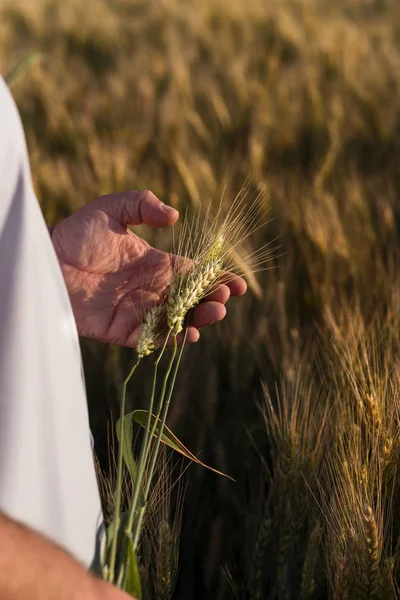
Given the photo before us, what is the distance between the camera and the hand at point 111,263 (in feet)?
3.00

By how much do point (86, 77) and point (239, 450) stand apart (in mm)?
2632

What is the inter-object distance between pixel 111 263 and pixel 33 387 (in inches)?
15.6

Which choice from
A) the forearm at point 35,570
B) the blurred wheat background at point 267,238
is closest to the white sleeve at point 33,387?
the forearm at point 35,570

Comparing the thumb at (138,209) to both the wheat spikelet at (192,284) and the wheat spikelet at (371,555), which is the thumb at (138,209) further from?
the wheat spikelet at (371,555)

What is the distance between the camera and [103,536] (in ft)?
2.10

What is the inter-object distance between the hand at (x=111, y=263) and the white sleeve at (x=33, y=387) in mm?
305

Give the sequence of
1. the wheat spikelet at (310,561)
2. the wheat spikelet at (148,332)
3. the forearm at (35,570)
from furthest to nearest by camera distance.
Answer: the wheat spikelet at (310,561)
the wheat spikelet at (148,332)
the forearm at (35,570)

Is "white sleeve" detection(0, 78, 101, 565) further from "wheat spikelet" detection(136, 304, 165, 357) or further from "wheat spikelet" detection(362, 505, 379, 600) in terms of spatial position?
"wheat spikelet" detection(362, 505, 379, 600)

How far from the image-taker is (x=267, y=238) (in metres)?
1.84

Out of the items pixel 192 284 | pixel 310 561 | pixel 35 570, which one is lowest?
pixel 310 561

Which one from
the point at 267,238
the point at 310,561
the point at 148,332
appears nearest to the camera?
the point at 148,332

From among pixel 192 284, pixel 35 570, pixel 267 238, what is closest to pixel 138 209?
pixel 192 284

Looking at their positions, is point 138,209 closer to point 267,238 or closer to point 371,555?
point 371,555

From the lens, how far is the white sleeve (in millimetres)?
561
